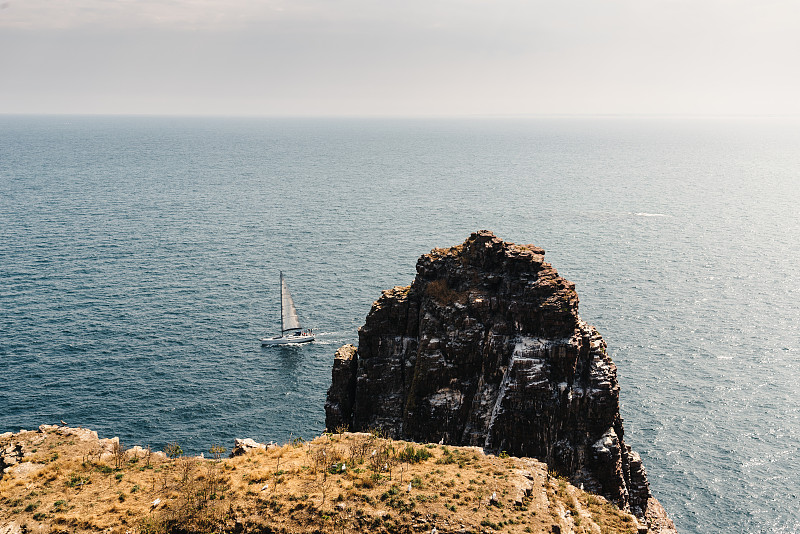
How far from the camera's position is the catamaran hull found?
11806 centimetres

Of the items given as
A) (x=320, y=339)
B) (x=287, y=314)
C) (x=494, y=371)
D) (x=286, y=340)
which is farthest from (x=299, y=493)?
(x=287, y=314)

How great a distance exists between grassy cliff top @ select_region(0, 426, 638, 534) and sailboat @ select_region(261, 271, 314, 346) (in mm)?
69897

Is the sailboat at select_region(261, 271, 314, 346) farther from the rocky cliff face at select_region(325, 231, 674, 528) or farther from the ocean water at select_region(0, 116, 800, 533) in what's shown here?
the rocky cliff face at select_region(325, 231, 674, 528)

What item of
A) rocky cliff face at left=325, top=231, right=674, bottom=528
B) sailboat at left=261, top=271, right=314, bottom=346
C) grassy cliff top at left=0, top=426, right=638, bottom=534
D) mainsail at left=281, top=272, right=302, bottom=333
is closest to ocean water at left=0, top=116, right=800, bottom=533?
sailboat at left=261, top=271, right=314, bottom=346

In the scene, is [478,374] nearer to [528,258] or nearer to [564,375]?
[564,375]

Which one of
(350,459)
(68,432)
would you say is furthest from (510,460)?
(68,432)

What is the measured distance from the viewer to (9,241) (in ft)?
584

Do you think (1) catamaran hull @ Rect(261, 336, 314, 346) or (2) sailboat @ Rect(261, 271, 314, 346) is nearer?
(1) catamaran hull @ Rect(261, 336, 314, 346)

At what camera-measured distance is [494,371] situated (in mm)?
54281

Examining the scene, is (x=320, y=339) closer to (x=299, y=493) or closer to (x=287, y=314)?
(x=287, y=314)

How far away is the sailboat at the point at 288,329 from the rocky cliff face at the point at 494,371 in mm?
55609

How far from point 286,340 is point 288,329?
4.63m

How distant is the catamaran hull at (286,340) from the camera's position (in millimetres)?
118062

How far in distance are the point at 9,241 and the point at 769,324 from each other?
682ft
